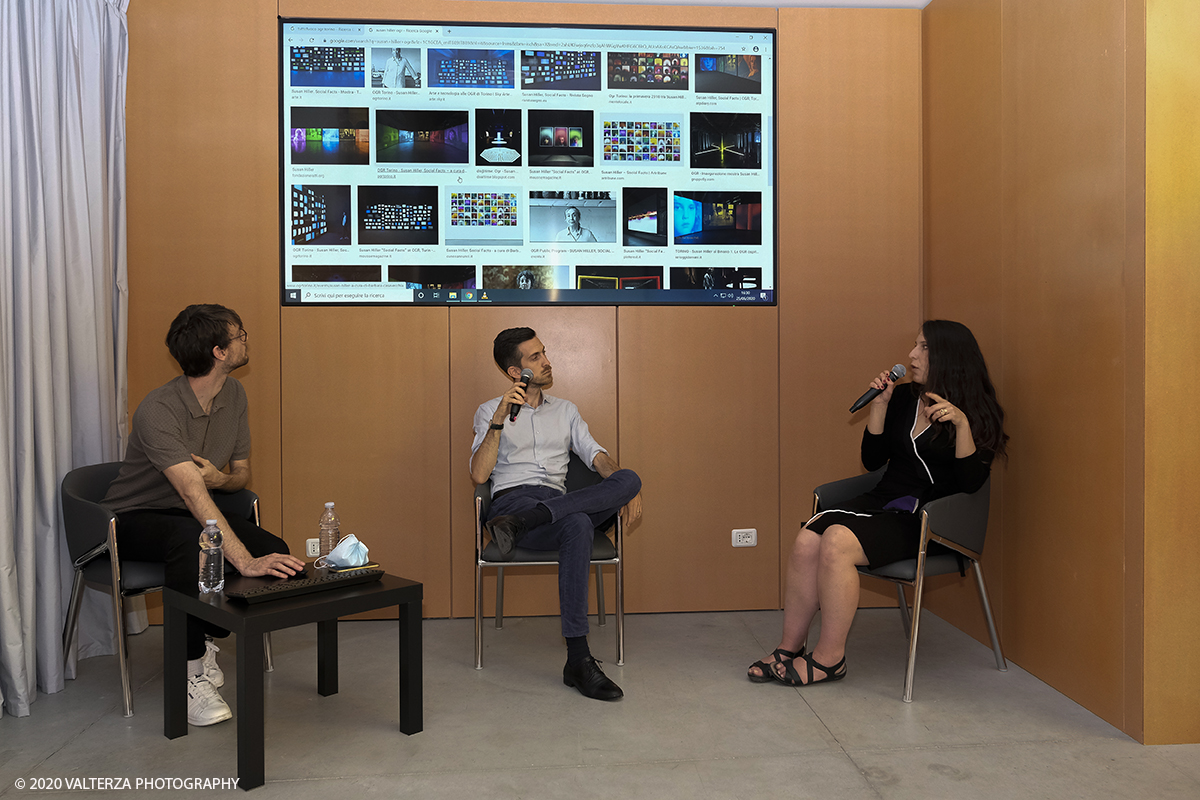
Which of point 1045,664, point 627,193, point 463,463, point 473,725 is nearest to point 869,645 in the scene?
point 1045,664

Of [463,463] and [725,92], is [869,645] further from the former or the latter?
[725,92]

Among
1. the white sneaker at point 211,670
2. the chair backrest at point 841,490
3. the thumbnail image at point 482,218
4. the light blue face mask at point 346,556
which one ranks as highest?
the thumbnail image at point 482,218

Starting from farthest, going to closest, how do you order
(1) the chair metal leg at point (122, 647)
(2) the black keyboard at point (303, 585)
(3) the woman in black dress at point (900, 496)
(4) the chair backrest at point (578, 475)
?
(4) the chair backrest at point (578, 475) → (3) the woman in black dress at point (900, 496) → (1) the chair metal leg at point (122, 647) → (2) the black keyboard at point (303, 585)

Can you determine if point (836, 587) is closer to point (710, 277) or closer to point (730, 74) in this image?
point (710, 277)

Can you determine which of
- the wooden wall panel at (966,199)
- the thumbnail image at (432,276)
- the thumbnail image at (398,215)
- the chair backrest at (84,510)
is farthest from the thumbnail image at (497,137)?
the chair backrest at (84,510)

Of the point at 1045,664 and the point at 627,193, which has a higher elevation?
the point at 627,193

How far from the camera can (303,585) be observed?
2387mm

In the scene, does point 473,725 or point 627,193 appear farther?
point 627,193

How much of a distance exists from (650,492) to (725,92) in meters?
1.90

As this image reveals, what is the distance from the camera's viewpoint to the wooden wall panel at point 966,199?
3258 mm

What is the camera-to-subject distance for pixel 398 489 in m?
3.80

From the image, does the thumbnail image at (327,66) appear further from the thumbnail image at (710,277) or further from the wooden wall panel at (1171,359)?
the wooden wall panel at (1171,359)

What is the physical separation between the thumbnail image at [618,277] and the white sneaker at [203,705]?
2196 mm

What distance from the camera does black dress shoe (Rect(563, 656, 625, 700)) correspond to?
9.28 feet
